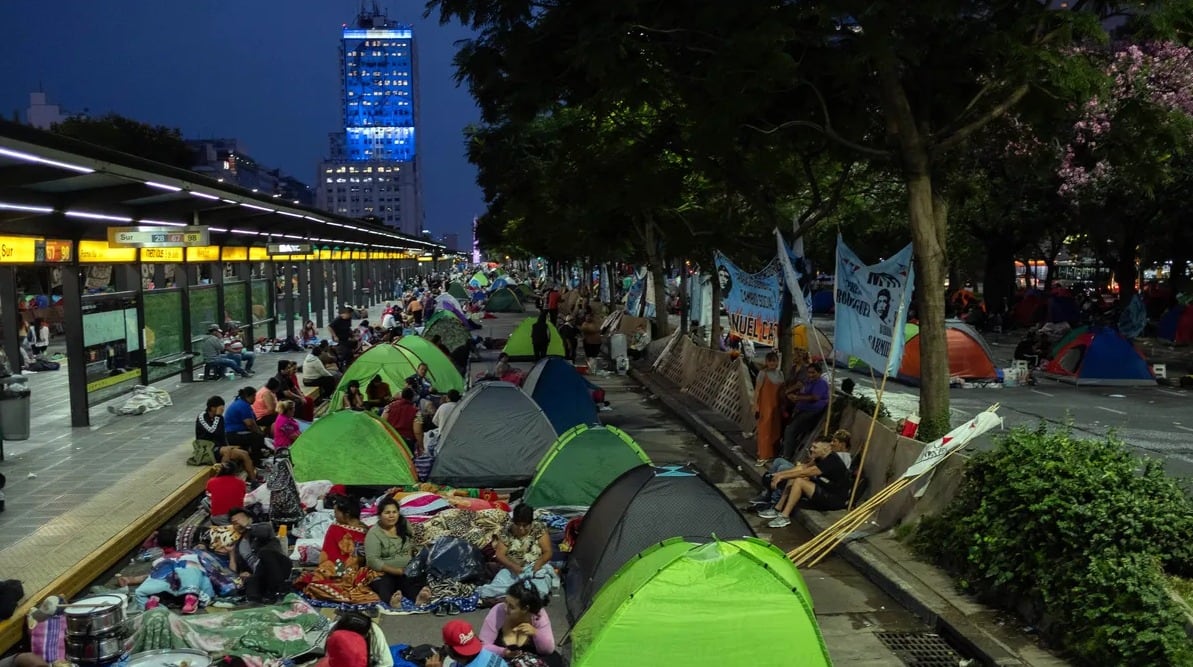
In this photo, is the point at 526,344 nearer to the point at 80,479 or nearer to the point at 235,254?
the point at 235,254

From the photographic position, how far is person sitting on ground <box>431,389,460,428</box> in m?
15.0

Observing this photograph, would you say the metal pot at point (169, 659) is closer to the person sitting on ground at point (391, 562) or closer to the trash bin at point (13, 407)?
the person sitting on ground at point (391, 562)

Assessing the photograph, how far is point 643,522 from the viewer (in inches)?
351

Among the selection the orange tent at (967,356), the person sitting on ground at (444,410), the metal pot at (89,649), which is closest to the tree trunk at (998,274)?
the orange tent at (967,356)

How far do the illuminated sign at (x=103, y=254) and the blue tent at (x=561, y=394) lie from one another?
24.1ft

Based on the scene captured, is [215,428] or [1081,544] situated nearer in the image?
[1081,544]

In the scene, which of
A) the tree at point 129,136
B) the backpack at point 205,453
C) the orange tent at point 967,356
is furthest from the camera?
the tree at point 129,136

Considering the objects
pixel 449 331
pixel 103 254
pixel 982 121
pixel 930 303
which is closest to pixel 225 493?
pixel 930 303

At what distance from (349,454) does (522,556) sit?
3.70m

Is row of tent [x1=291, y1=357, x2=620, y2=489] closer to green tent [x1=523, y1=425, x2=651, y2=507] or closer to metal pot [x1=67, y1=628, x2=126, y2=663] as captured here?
green tent [x1=523, y1=425, x2=651, y2=507]

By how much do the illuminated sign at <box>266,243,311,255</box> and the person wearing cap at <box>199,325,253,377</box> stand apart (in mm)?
6043

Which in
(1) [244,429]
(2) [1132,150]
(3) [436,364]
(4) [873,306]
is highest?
(2) [1132,150]

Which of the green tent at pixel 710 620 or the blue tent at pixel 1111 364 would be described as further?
the blue tent at pixel 1111 364

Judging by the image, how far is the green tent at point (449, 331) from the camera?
27.7 meters
